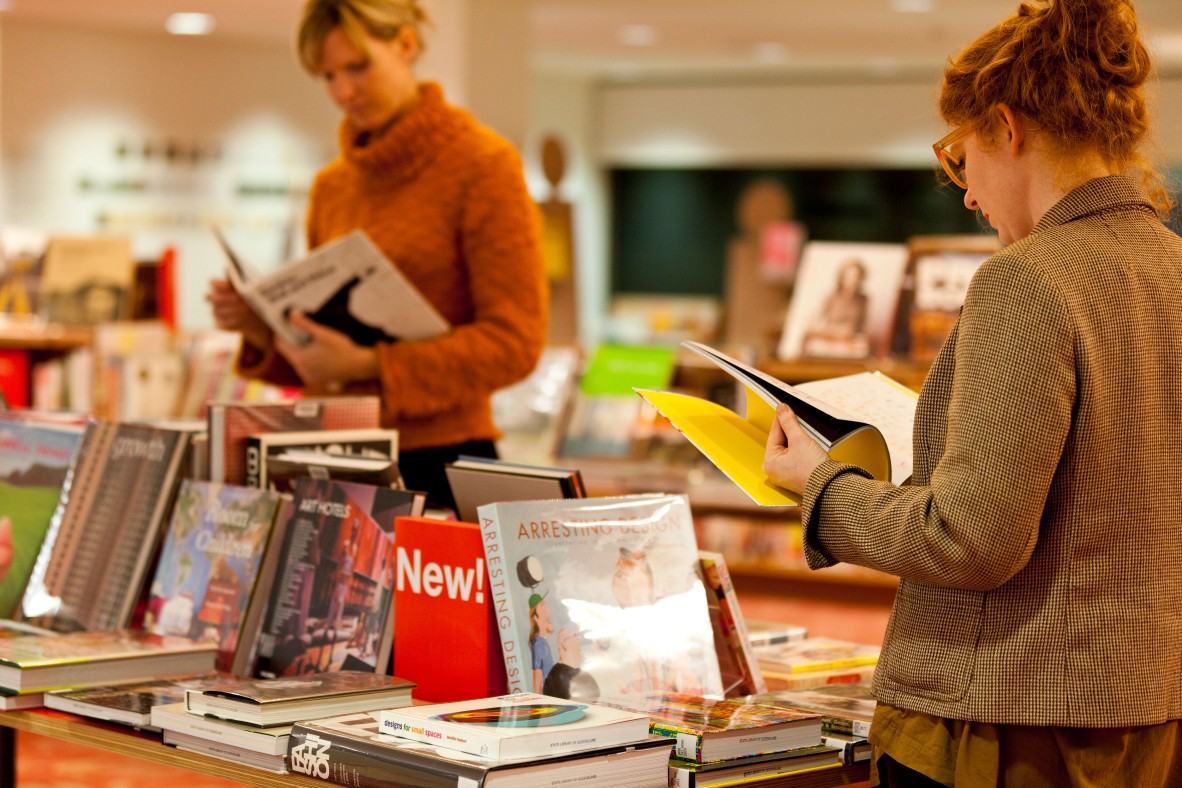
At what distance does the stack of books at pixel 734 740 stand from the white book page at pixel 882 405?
31 cm

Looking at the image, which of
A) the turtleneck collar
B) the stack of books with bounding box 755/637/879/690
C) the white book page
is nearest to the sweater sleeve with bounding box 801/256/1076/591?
the white book page

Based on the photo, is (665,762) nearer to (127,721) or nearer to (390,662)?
(390,662)

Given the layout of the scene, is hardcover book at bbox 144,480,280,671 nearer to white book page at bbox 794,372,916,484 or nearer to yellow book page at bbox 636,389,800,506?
yellow book page at bbox 636,389,800,506

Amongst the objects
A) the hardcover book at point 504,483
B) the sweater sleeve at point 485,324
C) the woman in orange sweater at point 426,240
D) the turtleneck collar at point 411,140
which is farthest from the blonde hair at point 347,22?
the hardcover book at point 504,483

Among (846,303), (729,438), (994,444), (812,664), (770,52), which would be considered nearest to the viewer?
(994,444)

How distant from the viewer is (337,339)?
2588mm

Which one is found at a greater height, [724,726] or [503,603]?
[503,603]

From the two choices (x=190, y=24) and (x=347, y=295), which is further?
(x=190, y=24)

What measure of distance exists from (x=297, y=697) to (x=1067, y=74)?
1051 mm

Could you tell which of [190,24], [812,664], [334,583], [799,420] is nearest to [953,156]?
[799,420]

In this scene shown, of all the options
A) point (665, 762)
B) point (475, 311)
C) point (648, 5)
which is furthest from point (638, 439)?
point (648, 5)

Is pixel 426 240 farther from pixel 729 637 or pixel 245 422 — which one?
pixel 729 637

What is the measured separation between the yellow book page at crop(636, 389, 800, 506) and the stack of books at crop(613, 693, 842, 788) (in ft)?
0.86

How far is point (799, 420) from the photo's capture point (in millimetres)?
1556
